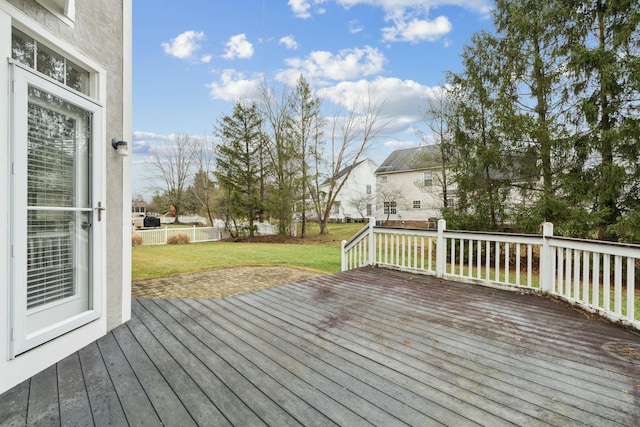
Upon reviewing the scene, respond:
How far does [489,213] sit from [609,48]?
4464 mm

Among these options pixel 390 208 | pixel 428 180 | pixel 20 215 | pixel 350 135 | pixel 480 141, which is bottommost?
pixel 20 215

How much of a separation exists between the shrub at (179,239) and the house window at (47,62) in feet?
44.2

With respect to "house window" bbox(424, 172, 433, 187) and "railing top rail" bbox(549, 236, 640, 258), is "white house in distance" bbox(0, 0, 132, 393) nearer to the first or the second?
"railing top rail" bbox(549, 236, 640, 258)

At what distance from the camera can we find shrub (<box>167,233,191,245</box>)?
15023mm

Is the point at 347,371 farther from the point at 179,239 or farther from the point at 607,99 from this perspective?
the point at 179,239

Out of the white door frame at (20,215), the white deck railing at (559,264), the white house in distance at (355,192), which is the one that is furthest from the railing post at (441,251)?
the white house in distance at (355,192)

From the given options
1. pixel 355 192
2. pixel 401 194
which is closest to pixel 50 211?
pixel 401 194

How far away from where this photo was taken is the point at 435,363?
7.66 feet

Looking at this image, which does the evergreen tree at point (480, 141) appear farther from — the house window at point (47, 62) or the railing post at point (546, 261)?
the house window at point (47, 62)

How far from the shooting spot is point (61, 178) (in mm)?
2527

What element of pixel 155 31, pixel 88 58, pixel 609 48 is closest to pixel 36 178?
pixel 88 58

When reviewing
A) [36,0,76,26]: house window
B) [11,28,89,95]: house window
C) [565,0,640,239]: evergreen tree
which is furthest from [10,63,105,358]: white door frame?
[565,0,640,239]: evergreen tree

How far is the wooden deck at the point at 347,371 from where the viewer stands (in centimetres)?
174

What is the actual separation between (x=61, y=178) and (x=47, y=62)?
35.2 inches
